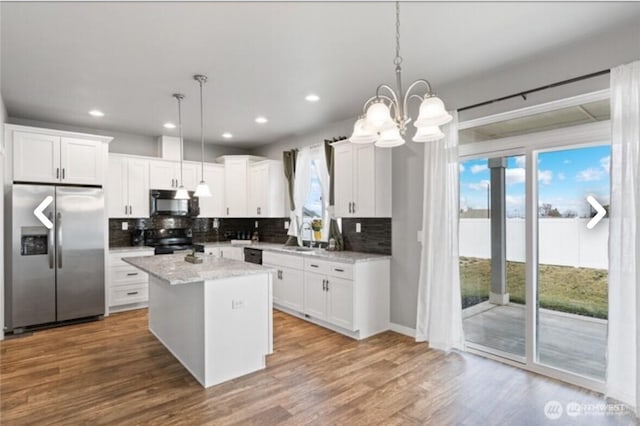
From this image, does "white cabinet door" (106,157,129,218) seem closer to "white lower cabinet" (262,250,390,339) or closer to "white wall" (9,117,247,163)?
"white wall" (9,117,247,163)

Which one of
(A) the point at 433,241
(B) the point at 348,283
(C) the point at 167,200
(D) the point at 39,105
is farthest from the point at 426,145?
(D) the point at 39,105

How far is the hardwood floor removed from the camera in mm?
2389

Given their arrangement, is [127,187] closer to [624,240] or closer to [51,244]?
[51,244]

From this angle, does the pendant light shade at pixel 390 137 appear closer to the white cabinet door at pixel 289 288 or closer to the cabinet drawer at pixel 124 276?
the white cabinet door at pixel 289 288

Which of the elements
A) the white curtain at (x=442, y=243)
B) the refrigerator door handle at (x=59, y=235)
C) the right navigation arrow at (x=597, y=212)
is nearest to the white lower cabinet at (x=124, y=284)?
the refrigerator door handle at (x=59, y=235)

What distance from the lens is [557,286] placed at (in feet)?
9.89

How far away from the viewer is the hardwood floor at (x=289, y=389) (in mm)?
2389

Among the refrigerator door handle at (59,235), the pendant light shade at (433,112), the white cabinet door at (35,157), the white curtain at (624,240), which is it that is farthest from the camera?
the refrigerator door handle at (59,235)


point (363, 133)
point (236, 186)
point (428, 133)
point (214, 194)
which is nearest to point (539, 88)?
point (428, 133)

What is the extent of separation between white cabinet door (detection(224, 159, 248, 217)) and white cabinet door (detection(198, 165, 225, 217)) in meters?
0.12

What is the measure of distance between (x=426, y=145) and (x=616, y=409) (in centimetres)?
260

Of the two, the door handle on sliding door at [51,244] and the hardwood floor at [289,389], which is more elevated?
the door handle on sliding door at [51,244]

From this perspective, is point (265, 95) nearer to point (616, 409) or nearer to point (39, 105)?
point (39, 105)

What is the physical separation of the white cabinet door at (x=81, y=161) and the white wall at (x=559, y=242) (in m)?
4.88
